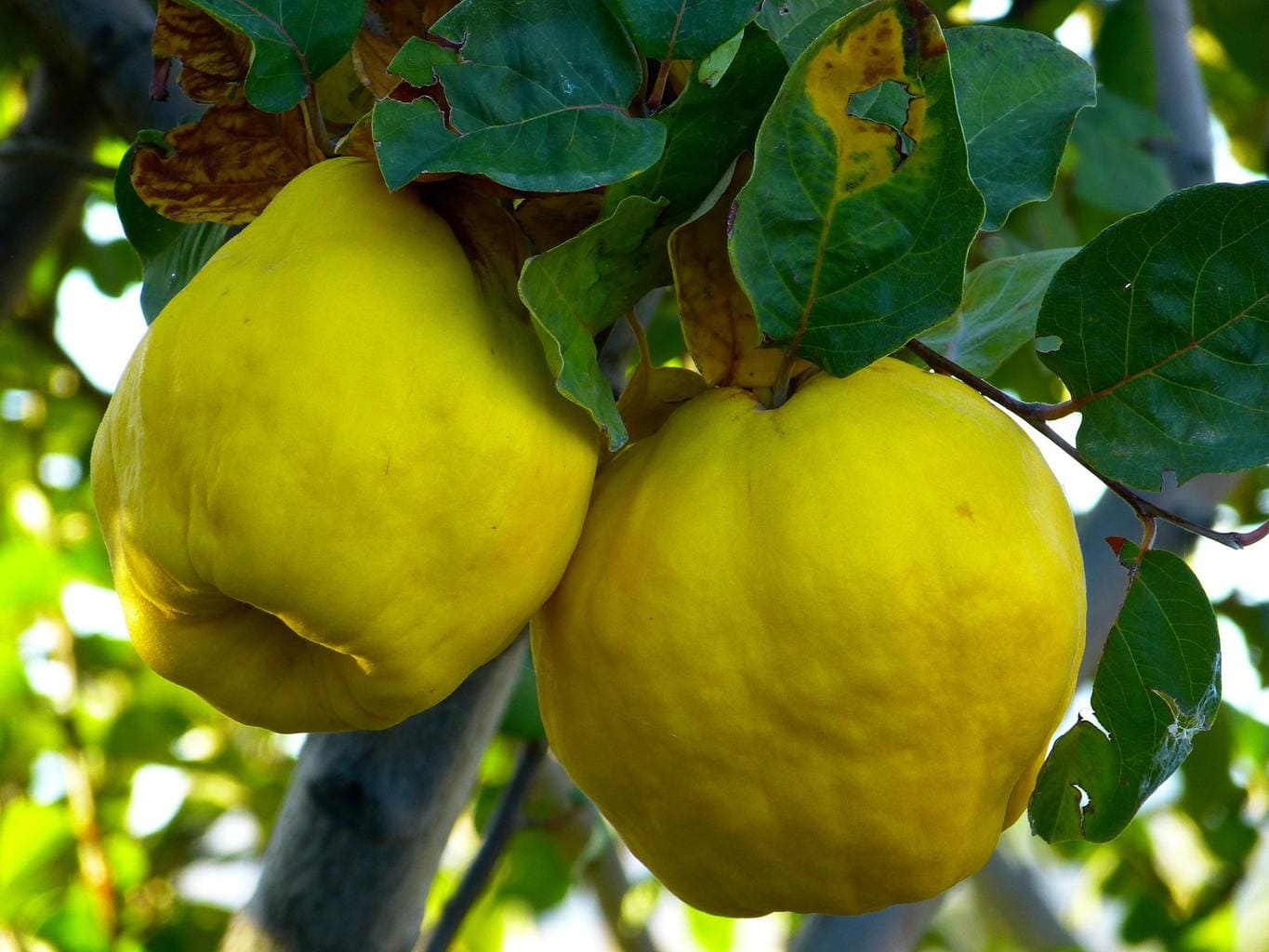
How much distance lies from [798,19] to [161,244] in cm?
43

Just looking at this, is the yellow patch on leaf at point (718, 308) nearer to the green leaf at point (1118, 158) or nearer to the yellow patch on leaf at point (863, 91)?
the yellow patch on leaf at point (863, 91)

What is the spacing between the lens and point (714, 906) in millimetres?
700

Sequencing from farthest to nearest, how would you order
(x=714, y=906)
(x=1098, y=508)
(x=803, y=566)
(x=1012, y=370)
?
(x=1012, y=370)
(x=1098, y=508)
(x=714, y=906)
(x=803, y=566)

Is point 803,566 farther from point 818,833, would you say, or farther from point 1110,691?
point 1110,691

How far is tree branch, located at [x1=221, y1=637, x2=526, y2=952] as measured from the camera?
1000mm

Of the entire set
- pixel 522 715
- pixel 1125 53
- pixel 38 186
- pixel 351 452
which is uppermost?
pixel 351 452

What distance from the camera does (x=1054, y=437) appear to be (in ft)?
2.30

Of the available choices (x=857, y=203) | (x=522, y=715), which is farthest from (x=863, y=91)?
(x=522, y=715)

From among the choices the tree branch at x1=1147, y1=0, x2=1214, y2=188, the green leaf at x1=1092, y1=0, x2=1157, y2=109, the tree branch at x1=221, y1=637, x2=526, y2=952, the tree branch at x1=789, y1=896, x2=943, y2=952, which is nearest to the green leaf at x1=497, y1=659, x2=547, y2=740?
the tree branch at x1=221, y1=637, x2=526, y2=952

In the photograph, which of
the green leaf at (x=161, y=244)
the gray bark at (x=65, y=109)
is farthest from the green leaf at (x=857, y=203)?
the gray bark at (x=65, y=109)

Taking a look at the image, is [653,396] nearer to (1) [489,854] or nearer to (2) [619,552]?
(2) [619,552]

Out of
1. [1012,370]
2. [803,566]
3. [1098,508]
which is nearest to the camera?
[803,566]

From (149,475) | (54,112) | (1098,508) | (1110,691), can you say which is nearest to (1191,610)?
(1110,691)

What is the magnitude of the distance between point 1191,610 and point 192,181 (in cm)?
59
